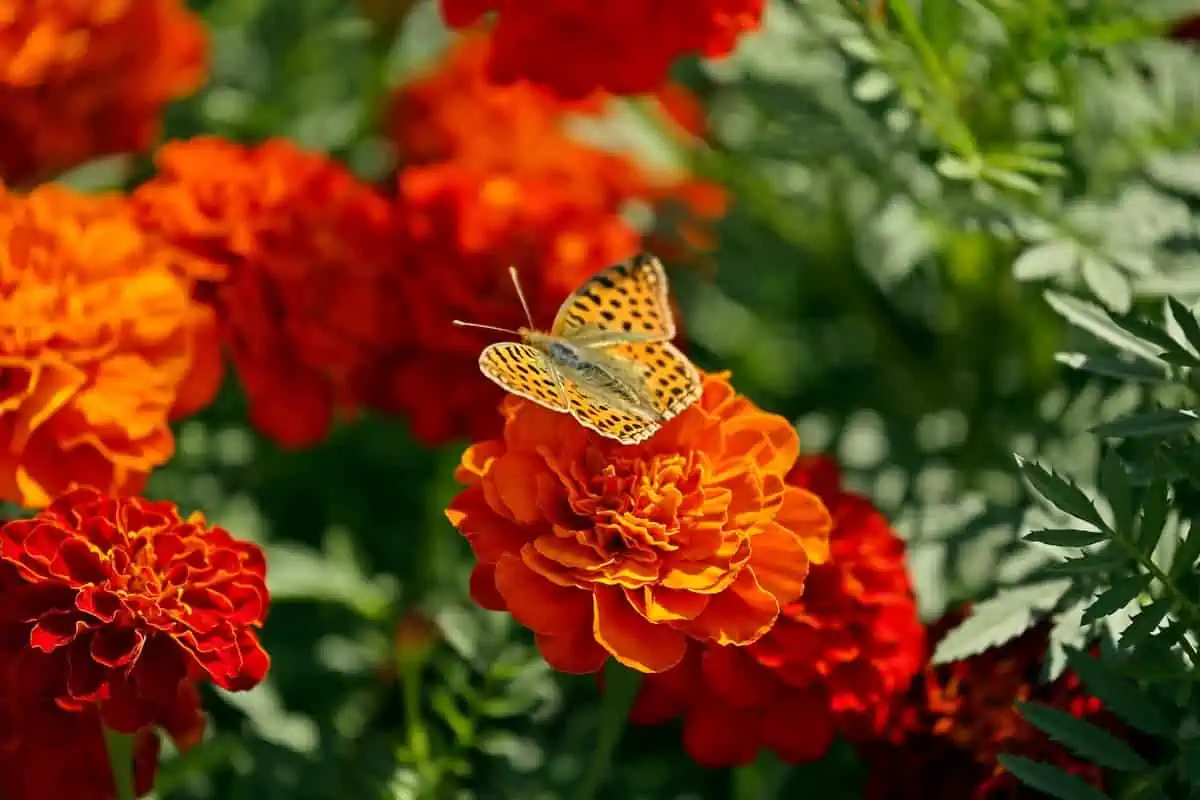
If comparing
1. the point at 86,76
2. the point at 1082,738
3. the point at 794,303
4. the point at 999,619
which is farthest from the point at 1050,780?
the point at 86,76

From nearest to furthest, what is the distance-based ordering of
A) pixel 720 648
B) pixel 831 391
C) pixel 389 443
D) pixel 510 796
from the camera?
pixel 720 648 < pixel 510 796 < pixel 389 443 < pixel 831 391

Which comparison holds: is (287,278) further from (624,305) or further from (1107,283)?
(1107,283)

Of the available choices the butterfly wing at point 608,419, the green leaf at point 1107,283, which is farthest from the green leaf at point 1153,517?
the butterfly wing at point 608,419

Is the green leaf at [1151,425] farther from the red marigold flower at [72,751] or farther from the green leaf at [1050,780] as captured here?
the red marigold flower at [72,751]

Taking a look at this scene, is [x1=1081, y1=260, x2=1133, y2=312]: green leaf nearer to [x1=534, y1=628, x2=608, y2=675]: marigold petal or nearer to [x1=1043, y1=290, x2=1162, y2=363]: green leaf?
[x1=1043, y1=290, x2=1162, y2=363]: green leaf

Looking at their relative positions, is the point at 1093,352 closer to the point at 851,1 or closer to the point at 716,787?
the point at 851,1

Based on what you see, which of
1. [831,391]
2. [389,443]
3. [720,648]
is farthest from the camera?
[831,391]

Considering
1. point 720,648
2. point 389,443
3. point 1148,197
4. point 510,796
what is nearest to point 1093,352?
point 1148,197
